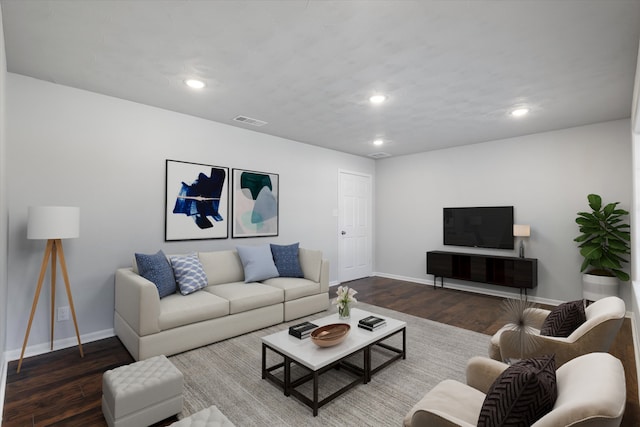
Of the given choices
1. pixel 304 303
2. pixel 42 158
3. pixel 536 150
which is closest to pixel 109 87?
pixel 42 158

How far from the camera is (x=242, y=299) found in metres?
3.33

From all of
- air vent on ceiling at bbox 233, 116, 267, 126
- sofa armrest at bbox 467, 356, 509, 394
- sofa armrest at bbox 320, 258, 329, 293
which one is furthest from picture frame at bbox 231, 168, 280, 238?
sofa armrest at bbox 467, 356, 509, 394

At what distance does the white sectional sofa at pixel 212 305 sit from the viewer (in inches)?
107

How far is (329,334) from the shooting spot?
2.42 meters

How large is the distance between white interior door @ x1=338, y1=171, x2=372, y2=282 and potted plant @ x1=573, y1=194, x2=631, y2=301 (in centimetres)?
345

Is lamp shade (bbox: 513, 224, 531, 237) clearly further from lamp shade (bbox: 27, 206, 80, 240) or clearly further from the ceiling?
lamp shade (bbox: 27, 206, 80, 240)

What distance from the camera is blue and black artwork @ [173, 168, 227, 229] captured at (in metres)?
3.88

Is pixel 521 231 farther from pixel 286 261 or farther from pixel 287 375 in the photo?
pixel 287 375

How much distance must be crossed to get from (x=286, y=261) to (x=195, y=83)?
239 cm

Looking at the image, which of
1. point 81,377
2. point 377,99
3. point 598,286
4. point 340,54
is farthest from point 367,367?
point 598,286

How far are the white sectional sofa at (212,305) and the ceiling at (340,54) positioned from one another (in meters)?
1.90

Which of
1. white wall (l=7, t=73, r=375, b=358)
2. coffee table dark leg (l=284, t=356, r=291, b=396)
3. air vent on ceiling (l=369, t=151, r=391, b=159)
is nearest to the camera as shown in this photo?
coffee table dark leg (l=284, t=356, r=291, b=396)

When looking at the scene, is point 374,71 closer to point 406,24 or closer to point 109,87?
point 406,24

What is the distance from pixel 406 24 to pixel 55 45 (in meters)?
2.61
